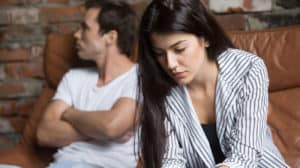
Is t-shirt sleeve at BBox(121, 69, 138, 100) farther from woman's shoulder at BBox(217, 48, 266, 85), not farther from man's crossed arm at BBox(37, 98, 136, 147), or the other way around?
woman's shoulder at BBox(217, 48, 266, 85)

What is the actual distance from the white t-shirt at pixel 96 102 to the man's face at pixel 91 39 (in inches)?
3.9

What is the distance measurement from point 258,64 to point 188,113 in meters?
0.25

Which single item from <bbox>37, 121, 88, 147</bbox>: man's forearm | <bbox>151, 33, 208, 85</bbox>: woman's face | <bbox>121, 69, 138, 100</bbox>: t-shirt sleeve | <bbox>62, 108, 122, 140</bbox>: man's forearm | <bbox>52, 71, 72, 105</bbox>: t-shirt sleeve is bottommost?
<bbox>37, 121, 88, 147</bbox>: man's forearm

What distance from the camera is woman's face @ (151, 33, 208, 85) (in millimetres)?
1291

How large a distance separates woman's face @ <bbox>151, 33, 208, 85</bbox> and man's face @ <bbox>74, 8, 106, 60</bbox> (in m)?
0.63

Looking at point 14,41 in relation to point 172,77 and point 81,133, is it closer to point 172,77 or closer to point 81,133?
point 81,133

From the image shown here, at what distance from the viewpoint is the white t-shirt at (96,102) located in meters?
1.84

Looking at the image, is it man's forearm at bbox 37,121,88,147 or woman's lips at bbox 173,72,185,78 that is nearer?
woman's lips at bbox 173,72,185,78

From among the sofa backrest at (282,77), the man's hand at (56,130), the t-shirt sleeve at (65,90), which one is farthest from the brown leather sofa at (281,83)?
the t-shirt sleeve at (65,90)

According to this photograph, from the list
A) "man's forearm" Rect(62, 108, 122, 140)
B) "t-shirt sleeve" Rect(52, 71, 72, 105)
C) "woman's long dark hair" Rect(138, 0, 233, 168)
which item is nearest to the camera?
"woman's long dark hair" Rect(138, 0, 233, 168)

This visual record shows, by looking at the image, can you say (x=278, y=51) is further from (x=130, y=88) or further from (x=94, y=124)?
(x=94, y=124)

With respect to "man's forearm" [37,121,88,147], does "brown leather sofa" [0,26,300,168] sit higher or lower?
higher

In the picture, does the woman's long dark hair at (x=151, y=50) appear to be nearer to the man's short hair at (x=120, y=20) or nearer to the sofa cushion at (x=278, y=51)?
the sofa cushion at (x=278, y=51)

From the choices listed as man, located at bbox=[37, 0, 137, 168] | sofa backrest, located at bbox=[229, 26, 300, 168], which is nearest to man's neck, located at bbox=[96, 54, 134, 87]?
man, located at bbox=[37, 0, 137, 168]
